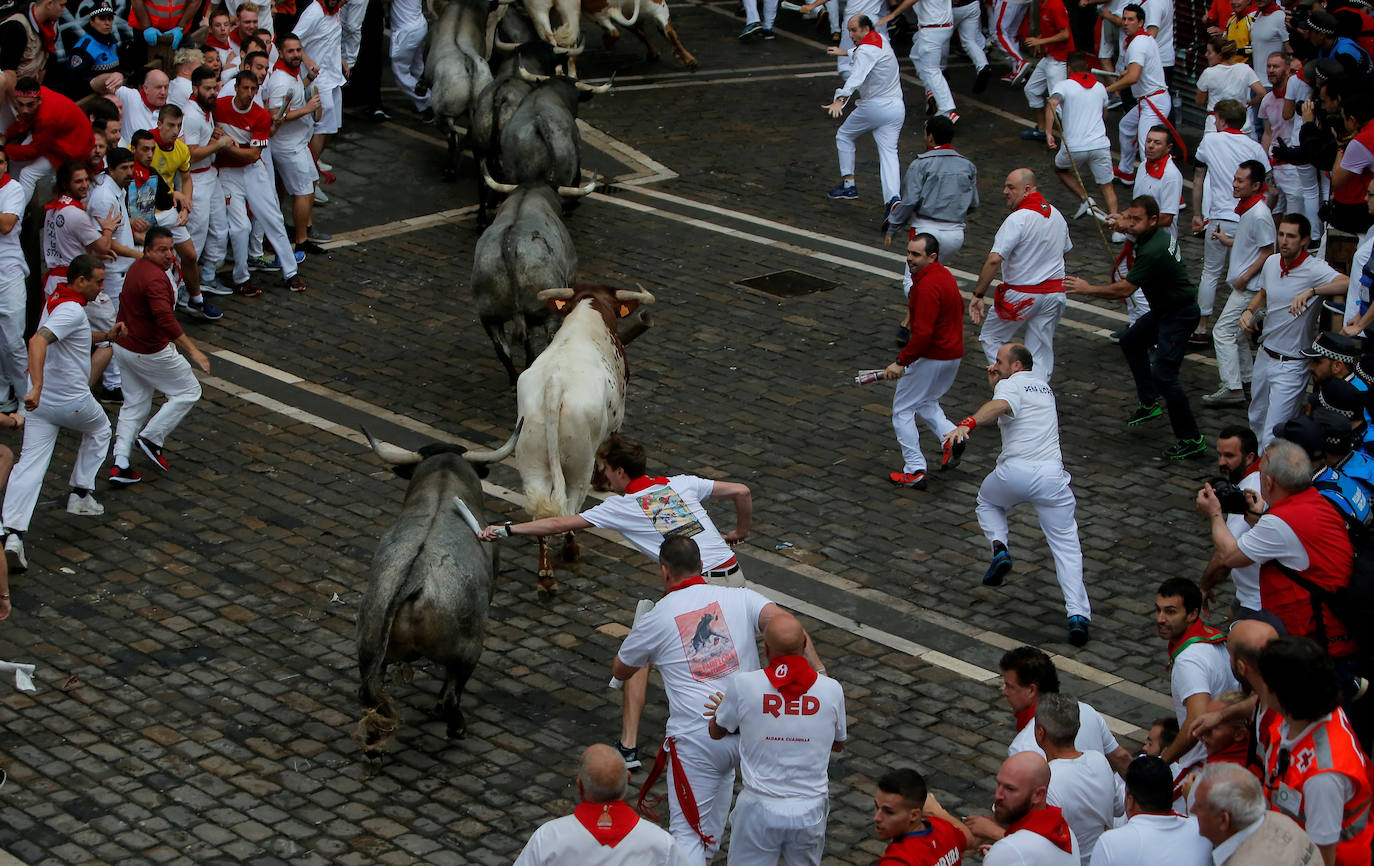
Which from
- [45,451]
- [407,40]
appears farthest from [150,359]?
[407,40]

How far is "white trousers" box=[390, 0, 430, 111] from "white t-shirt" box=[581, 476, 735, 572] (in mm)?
13353

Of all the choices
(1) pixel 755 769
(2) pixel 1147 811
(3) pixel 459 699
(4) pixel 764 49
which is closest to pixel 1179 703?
(2) pixel 1147 811

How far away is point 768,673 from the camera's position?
25.0 feet

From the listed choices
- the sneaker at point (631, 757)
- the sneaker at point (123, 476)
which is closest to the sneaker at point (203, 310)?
the sneaker at point (123, 476)

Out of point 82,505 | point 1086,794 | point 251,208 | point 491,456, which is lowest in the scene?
point 82,505

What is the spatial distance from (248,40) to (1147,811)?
1312 cm

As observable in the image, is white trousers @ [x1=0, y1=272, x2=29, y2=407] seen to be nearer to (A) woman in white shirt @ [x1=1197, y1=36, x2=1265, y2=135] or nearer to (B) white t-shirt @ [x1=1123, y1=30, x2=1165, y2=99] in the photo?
(B) white t-shirt @ [x1=1123, y1=30, x2=1165, y2=99]

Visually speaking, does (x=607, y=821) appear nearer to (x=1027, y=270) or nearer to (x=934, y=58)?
(x=1027, y=270)

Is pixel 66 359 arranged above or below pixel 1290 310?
below

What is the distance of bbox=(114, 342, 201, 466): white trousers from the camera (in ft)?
41.9

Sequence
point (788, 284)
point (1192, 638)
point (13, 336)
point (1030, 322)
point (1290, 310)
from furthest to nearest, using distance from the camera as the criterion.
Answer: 1. point (788, 284)
2. point (1030, 322)
3. point (13, 336)
4. point (1290, 310)
5. point (1192, 638)

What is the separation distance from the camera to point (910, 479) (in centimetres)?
1333

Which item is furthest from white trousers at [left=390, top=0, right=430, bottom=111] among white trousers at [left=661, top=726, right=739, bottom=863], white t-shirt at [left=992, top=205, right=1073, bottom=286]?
white trousers at [left=661, top=726, right=739, bottom=863]

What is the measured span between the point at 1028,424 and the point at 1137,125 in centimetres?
972
